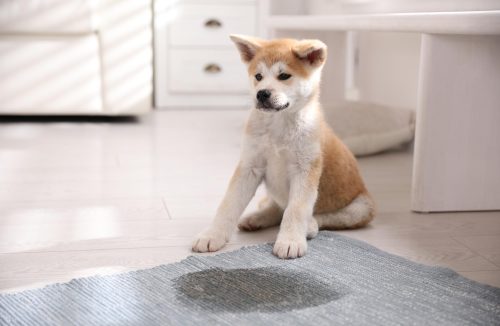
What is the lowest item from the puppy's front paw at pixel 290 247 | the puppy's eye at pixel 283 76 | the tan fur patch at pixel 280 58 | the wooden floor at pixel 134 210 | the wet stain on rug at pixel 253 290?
the wooden floor at pixel 134 210

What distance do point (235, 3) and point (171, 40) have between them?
38 centimetres

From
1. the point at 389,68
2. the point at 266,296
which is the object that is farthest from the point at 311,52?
the point at 389,68

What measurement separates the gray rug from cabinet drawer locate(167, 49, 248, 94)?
2229 millimetres

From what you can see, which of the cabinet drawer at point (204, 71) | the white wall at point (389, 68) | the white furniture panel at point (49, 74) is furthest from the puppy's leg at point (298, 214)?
the cabinet drawer at point (204, 71)

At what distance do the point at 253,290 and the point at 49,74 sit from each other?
6.32 ft

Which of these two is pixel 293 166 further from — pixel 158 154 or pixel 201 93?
pixel 201 93

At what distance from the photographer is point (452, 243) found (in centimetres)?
146

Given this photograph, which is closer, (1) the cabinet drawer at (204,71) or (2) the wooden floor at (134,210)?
(2) the wooden floor at (134,210)

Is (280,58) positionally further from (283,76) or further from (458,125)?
(458,125)

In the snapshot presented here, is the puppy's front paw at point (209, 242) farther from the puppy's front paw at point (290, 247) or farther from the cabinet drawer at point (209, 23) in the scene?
the cabinet drawer at point (209, 23)

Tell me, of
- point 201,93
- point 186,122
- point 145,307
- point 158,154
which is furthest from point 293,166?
point 201,93

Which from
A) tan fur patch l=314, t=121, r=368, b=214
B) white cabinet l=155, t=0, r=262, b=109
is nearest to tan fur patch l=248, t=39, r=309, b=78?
tan fur patch l=314, t=121, r=368, b=214

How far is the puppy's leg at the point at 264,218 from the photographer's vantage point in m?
1.50

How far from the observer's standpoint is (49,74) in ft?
9.09
